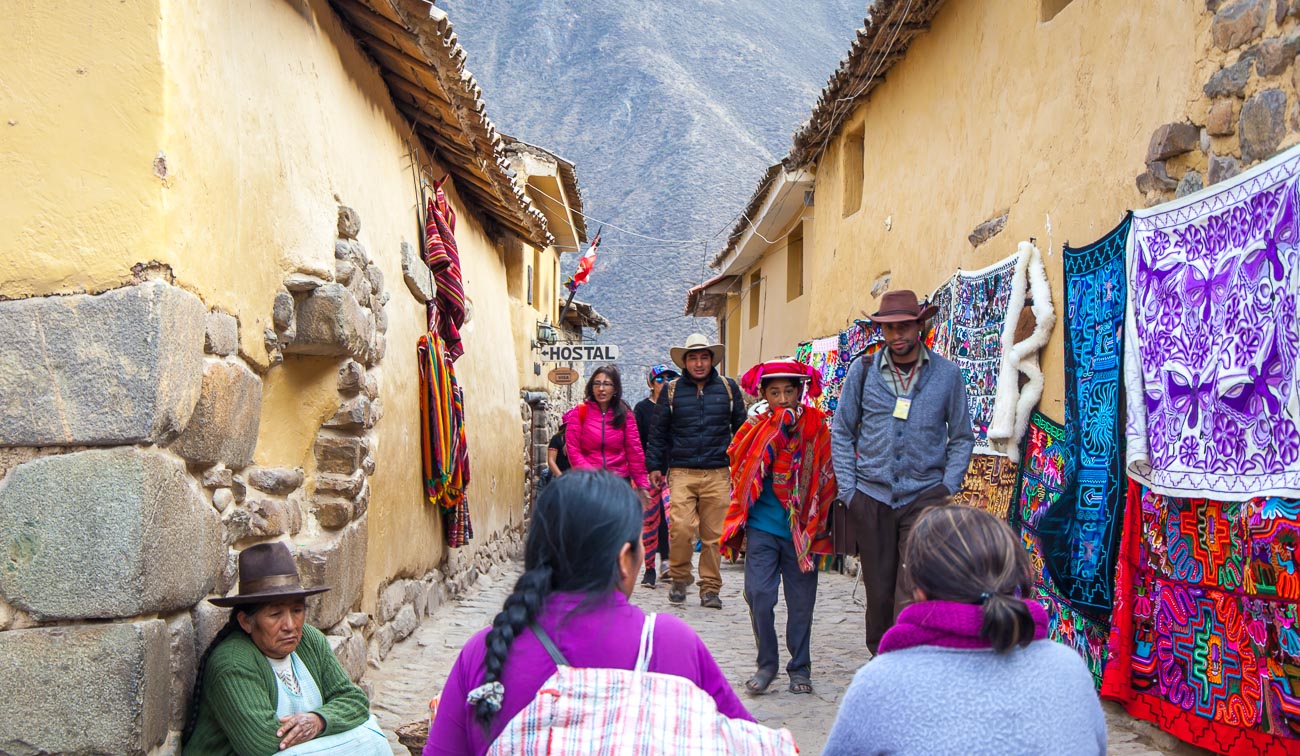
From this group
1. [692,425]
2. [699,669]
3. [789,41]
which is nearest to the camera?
[699,669]

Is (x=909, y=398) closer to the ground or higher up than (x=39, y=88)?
closer to the ground

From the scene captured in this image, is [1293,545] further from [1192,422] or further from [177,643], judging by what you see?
[177,643]

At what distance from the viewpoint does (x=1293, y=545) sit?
3.80m

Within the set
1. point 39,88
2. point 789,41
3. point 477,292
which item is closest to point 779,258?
point 477,292

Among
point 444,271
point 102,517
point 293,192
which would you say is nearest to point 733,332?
point 444,271

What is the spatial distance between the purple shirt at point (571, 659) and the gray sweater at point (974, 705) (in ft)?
0.79

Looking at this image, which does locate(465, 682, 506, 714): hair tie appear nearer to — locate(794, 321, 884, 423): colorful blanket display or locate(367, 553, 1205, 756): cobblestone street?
locate(367, 553, 1205, 756): cobblestone street

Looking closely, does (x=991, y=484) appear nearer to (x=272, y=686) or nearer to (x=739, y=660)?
(x=739, y=660)

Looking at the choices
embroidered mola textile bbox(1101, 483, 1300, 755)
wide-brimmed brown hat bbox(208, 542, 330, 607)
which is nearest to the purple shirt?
wide-brimmed brown hat bbox(208, 542, 330, 607)

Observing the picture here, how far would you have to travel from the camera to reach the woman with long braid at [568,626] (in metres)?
2.06

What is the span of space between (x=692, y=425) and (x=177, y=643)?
17.7 feet

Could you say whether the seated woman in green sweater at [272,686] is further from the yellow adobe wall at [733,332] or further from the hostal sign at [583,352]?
the yellow adobe wall at [733,332]

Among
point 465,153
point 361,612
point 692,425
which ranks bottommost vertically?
point 361,612

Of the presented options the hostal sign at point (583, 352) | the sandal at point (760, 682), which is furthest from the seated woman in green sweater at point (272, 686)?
the hostal sign at point (583, 352)
